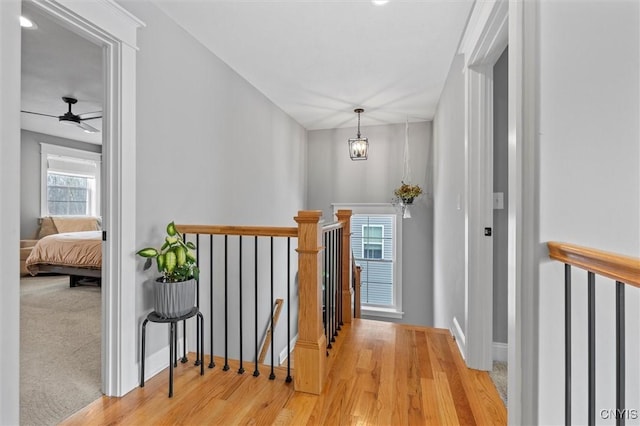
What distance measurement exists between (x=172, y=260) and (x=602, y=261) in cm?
192

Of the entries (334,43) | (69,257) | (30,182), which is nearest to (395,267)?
(334,43)

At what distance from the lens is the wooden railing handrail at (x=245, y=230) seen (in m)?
1.94

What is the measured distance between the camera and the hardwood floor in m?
1.57

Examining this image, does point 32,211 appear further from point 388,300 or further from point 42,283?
point 388,300

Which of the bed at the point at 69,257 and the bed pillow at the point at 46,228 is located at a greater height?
the bed pillow at the point at 46,228

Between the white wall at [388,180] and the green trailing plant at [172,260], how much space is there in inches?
136

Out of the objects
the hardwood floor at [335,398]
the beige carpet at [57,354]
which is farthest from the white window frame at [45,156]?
the hardwood floor at [335,398]

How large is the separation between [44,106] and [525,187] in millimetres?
5360

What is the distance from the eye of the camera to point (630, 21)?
1.09m

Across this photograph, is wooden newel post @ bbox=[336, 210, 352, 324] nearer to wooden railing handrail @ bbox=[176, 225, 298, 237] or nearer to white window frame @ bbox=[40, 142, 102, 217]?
wooden railing handrail @ bbox=[176, 225, 298, 237]

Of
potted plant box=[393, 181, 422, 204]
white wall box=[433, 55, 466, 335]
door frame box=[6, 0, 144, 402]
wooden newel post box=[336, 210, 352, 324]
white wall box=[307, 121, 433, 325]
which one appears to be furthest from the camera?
white wall box=[307, 121, 433, 325]

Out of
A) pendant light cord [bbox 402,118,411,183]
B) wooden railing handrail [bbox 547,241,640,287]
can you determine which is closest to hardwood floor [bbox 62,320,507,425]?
wooden railing handrail [bbox 547,241,640,287]

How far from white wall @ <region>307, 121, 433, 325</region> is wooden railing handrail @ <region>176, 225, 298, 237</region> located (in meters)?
3.17

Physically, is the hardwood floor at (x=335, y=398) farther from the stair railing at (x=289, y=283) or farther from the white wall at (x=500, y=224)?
the white wall at (x=500, y=224)
